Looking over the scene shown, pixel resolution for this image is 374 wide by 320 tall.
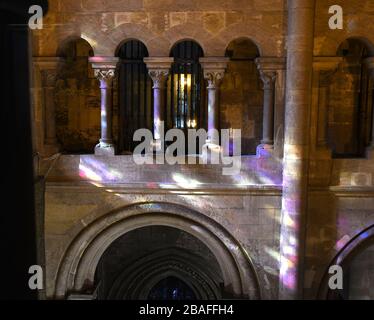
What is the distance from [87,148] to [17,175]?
12.9 feet

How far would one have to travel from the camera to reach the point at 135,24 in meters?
6.29

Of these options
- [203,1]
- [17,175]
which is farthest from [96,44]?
[17,175]

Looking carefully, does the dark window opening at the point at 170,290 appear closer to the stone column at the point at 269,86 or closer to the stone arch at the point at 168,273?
the stone arch at the point at 168,273

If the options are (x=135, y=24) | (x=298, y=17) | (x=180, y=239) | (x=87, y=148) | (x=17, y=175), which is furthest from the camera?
(x=180, y=239)

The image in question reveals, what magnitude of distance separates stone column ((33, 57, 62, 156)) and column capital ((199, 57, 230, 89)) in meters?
1.87

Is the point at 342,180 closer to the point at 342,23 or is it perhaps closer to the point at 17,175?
the point at 342,23

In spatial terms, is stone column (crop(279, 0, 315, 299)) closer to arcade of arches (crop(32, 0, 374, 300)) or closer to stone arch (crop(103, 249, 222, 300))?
arcade of arches (crop(32, 0, 374, 300))

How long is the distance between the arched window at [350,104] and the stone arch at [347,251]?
5.21ft

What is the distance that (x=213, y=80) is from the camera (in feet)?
20.9

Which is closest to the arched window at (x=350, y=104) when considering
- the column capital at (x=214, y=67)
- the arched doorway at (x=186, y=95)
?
the arched doorway at (x=186, y=95)

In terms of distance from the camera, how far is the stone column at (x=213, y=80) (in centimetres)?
625

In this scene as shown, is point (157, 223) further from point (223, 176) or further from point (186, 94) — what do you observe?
point (186, 94)

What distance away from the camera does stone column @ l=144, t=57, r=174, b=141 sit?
628 cm

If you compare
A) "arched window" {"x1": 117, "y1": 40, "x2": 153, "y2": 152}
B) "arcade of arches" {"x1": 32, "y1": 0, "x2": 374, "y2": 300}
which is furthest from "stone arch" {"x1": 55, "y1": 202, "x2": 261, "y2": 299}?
"arched window" {"x1": 117, "y1": 40, "x2": 153, "y2": 152}
